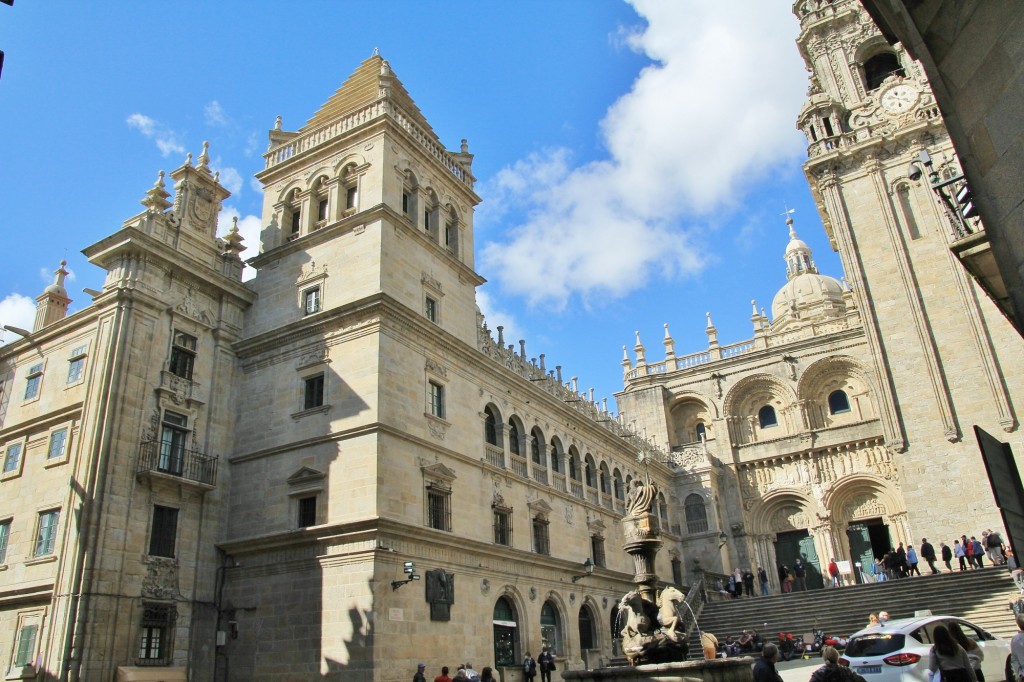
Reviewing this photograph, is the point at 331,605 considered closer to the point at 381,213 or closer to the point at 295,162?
the point at 381,213

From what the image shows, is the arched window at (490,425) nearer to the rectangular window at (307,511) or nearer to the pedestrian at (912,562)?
the rectangular window at (307,511)

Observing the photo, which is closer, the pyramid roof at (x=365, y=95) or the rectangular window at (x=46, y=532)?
the rectangular window at (x=46, y=532)

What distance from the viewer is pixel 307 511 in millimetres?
21031

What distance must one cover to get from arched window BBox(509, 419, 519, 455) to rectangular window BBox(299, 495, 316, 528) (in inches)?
334

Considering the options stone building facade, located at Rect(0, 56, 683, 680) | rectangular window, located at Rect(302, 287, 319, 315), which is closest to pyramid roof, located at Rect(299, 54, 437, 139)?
stone building facade, located at Rect(0, 56, 683, 680)

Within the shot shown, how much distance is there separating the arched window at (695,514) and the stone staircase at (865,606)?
8.19 m

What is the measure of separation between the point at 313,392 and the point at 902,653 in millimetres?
16689

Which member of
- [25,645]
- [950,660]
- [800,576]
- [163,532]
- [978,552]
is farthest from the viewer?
[800,576]

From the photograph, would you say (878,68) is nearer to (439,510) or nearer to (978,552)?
(978,552)

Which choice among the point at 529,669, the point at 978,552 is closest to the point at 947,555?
the point at 978,552

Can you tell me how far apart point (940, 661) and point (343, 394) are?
1628 cm

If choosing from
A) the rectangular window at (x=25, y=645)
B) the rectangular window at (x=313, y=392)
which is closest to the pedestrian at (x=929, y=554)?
the rectangular window at (x=313, y=392)

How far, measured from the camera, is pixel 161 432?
20938mm

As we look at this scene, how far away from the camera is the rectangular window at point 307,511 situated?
68.3ft
